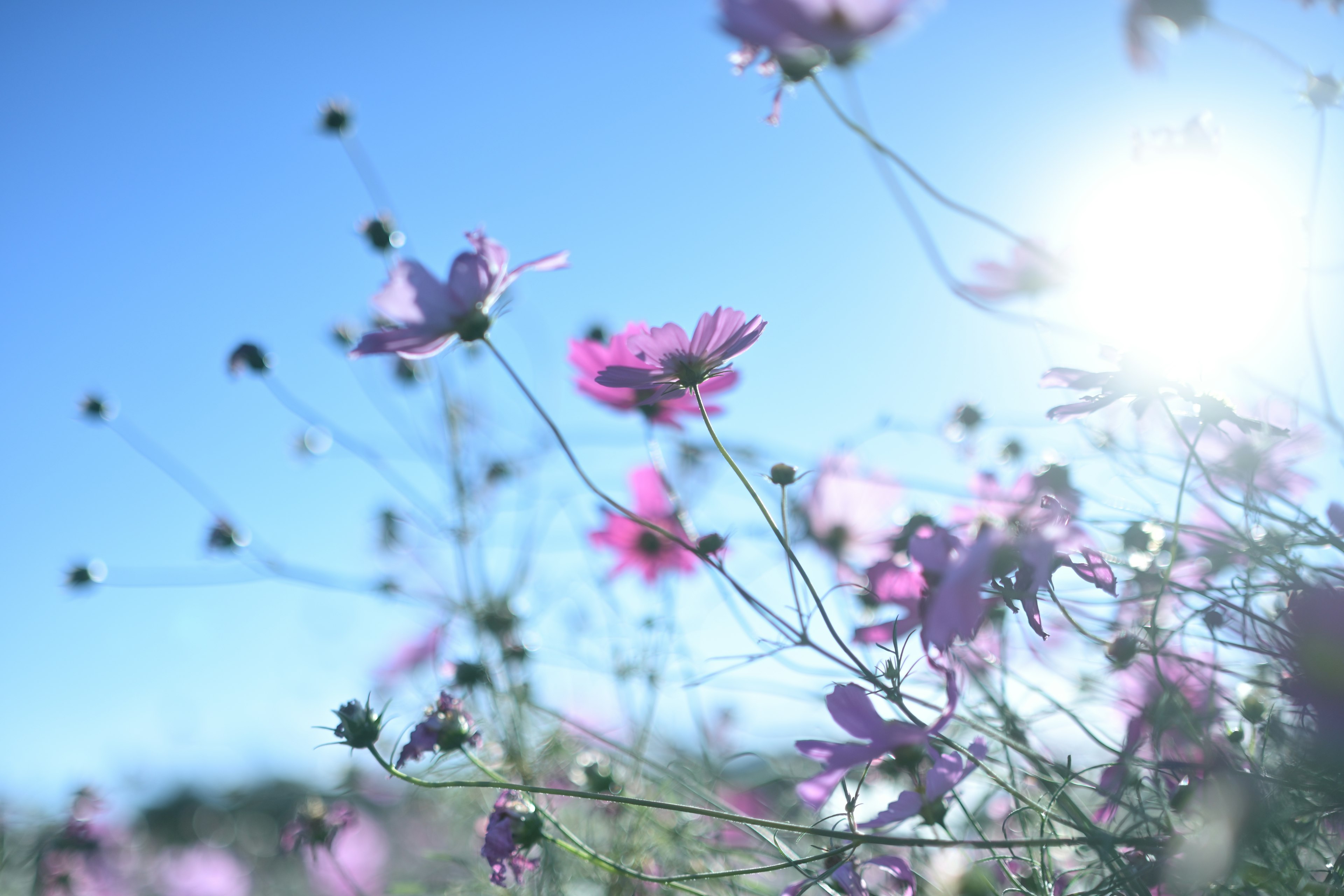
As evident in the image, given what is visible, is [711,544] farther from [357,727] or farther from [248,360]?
[248,360]

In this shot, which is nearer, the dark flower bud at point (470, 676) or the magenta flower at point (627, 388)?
the magenta flower at point (627, 388)

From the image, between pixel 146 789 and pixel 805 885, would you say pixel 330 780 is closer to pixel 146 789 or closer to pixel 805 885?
pixel 146 789

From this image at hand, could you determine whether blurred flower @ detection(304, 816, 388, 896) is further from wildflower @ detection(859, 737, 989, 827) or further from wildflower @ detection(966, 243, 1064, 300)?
wildflower @ detection(966, 243, 1064, 300)

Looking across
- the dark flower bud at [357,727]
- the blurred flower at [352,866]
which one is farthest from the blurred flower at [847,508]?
the blurred flower at [352,866]

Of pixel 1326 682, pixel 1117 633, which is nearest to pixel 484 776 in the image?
pixel 1117 633

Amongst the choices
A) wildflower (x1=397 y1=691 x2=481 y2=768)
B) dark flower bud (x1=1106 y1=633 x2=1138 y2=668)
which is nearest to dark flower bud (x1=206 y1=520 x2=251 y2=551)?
wildflower (x1=397 y1=691 x2=481 y2=768)

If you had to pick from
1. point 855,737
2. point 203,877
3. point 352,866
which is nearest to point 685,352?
point 855,737

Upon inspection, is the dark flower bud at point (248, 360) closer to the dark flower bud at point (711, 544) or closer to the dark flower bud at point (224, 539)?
the dark flower bud at point (224, 539)
